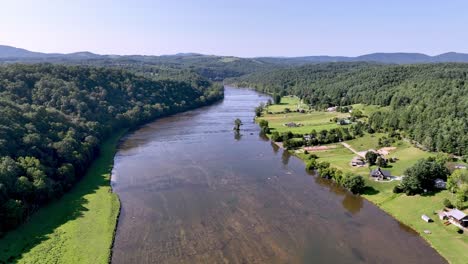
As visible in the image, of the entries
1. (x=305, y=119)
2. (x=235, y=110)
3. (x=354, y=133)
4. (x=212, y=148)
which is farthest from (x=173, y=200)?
(x=235, y=110)

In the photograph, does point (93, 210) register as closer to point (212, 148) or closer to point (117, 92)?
point (212, 148)

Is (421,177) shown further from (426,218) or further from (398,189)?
(426,218)

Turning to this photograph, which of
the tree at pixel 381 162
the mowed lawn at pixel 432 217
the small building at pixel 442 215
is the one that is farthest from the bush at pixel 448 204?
the tree at pixel 381 162

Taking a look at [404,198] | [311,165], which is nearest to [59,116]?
[311,165]

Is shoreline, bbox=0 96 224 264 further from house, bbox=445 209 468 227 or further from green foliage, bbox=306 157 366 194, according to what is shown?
house, bbox=445 209 468 227

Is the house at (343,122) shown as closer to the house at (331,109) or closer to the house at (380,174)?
the house at (331,109)

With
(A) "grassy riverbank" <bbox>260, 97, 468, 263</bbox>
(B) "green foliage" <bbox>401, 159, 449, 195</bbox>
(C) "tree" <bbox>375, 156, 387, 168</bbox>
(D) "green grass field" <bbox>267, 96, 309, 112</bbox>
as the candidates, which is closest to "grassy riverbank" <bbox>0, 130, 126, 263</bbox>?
(A) "grassy riverbank" <bbox>260, 97, 468, 263</bbox>

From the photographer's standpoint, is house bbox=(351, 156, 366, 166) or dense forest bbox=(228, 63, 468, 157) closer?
house bbox=(351, 156, 366, 166)
